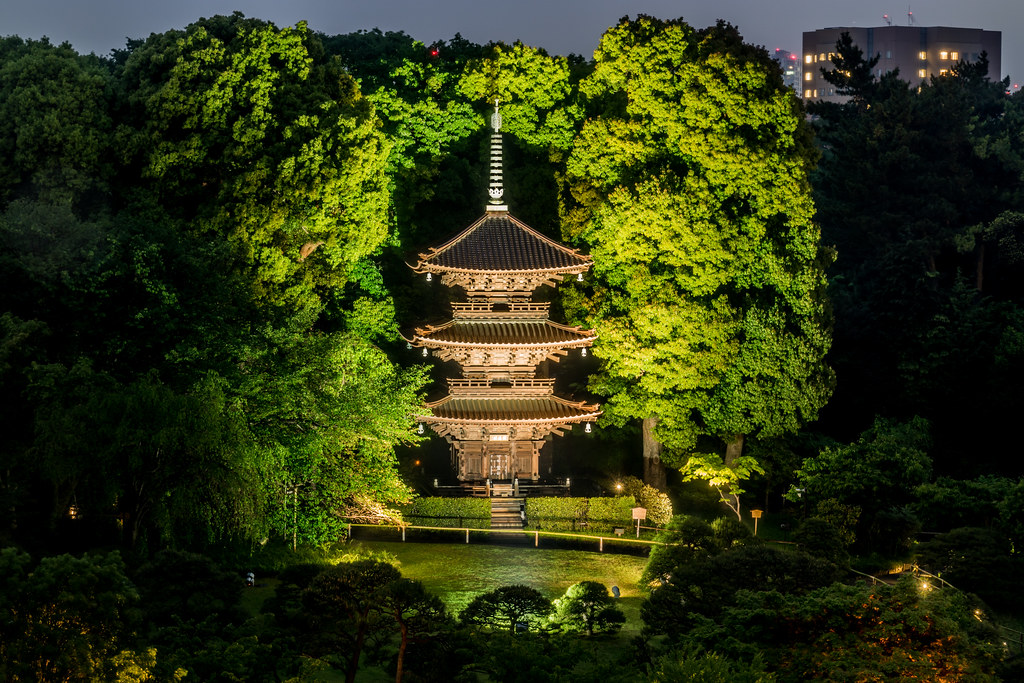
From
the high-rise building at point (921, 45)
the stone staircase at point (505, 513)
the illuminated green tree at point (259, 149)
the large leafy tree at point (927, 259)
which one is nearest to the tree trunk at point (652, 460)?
the stone staircase at point (505, 513)

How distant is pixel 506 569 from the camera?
33219 millimetres

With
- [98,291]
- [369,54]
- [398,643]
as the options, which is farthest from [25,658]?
[369,54]

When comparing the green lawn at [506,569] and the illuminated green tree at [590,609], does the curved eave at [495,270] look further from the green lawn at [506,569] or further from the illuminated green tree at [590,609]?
the illuminated green tree at [590,609]

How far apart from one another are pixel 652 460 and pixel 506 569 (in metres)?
8.77

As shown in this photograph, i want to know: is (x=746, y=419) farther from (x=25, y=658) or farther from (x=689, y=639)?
(x=25, y=658)

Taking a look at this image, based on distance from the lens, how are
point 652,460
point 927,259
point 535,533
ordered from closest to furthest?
point 535,533 < point 652,460 < point 927,259

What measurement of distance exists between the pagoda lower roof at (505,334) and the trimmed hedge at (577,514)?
15.2 ft

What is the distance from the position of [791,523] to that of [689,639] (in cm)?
1692

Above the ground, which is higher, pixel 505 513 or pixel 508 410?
pixel 508 410

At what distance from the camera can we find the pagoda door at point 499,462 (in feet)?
131

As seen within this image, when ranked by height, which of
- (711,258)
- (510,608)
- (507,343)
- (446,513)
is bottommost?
(510,608)

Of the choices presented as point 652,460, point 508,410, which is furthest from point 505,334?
point 652,460

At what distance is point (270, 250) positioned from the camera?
3688 centimetres

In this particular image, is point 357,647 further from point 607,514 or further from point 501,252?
point 501,252
